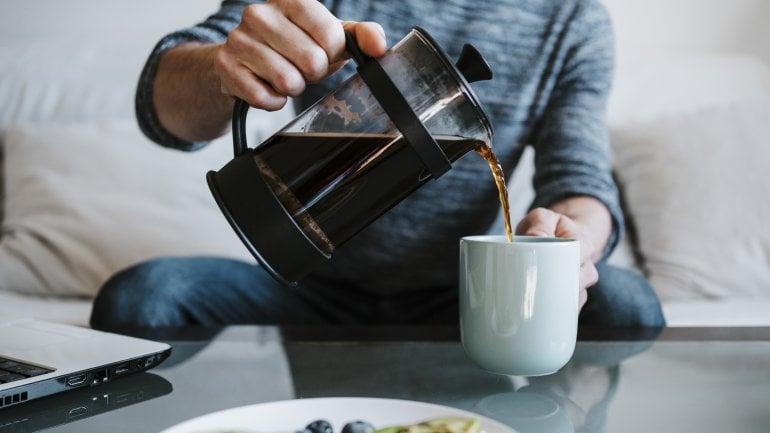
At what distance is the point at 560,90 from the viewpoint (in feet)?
4.09

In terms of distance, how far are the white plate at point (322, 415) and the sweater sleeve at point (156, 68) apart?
0.60 metres

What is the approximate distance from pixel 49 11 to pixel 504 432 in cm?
181

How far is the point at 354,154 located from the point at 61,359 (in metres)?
0.32

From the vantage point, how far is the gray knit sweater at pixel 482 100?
3.96ft

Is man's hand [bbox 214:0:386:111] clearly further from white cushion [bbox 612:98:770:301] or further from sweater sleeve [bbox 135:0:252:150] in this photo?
white cushion [bbox 612:98:770:301]

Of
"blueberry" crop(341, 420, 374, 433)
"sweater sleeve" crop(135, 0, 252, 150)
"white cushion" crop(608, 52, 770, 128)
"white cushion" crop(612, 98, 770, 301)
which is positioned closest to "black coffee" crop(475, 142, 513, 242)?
"blueberry" crop(341, 420, 374, 433)

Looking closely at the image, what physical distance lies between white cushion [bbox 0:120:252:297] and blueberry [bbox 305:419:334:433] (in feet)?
3.30

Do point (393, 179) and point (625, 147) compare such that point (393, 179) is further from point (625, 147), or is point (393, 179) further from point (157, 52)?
point (625, 147)

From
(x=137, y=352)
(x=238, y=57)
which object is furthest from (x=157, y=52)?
(x=137, y=352)

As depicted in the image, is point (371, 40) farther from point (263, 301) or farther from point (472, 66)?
point (263, 301)

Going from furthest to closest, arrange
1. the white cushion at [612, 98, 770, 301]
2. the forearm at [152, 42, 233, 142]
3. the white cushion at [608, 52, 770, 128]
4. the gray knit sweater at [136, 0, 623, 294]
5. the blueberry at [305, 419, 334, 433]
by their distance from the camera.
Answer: the white cushion at [608, 52, 770, 128], the white cushion at [612, 98, 770, 301], the gray knit sweater at [136, 0, 623, 294], the forearm at [152, 42, 233, 142], the blueberry at [305, 419, 334, 433]

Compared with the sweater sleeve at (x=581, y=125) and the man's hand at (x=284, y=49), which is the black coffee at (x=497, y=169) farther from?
the sweater sleeve at (x=581, y=125)

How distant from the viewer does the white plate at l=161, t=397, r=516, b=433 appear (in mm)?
452

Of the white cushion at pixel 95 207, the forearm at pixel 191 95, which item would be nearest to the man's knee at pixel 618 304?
the forearm at pixel 191 95
